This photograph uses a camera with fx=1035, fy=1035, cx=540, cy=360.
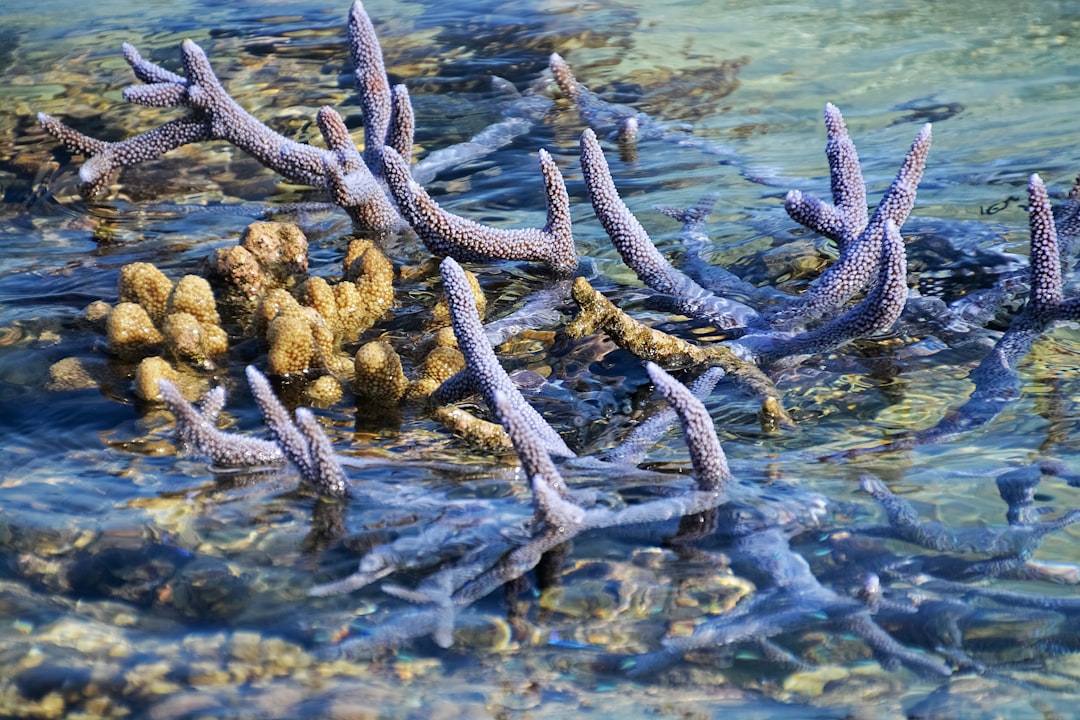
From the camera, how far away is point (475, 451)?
302cm

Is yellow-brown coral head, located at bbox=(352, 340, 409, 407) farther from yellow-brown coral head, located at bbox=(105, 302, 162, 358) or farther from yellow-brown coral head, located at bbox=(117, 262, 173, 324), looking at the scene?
yellow-brown coral head, located at bbox=(117, 262, 173, 324)

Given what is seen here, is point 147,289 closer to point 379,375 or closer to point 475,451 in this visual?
point 379,375

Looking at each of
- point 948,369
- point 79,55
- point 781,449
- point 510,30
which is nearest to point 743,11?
point 510,30

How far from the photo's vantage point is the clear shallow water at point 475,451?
84.7 inches

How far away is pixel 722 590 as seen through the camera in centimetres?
241

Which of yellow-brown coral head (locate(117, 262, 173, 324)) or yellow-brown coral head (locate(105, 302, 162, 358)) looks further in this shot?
yellow-brown coral head (locate(117, 262, 173, 324))

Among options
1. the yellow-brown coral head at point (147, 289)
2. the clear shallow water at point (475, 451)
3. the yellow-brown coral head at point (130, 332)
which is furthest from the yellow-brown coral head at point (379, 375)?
the yellow-brown coral head at point (147, 289)

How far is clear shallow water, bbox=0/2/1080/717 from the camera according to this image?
2.15 metres

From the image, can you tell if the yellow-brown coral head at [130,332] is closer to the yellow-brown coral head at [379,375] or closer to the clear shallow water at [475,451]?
the clear shallow water at [475,451]

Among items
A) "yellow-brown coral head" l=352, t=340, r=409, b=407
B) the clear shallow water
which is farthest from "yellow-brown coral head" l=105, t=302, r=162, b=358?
"yellow-brown coral head" l=352, t=340, r=409, b=407

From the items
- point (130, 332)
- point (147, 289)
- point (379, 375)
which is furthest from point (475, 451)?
point (147, 289)

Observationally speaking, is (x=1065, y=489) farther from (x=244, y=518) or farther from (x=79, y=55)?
(x=79, y=55)

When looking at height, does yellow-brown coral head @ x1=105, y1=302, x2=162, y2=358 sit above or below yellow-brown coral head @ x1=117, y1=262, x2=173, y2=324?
below

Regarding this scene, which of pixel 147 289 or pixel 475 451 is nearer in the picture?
pixel 475 451
